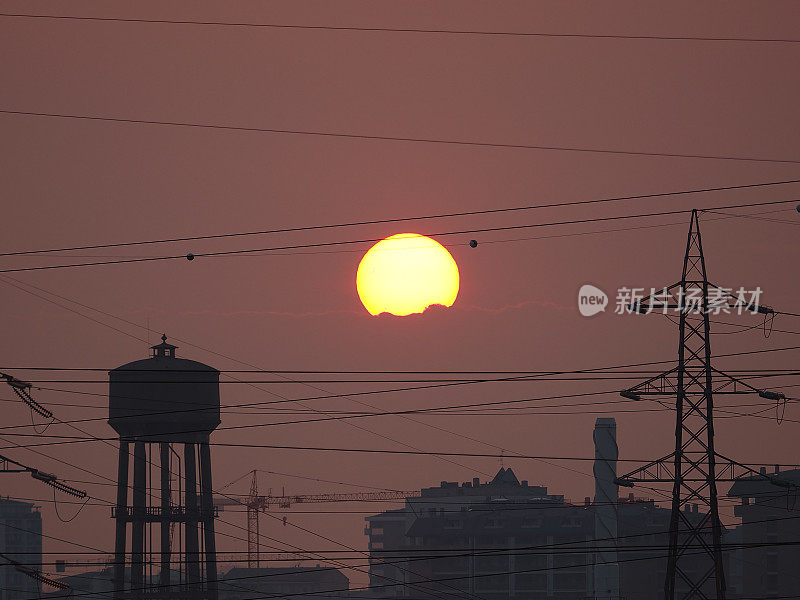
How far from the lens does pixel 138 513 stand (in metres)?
70.5

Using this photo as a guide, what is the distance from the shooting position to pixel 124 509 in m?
71.4

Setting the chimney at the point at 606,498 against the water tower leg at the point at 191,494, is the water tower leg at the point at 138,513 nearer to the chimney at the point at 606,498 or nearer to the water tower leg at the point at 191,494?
the water tower leg at the point at 191,494

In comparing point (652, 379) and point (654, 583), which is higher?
point (652, 379)

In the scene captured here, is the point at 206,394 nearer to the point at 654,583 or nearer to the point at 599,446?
the point at 599,446

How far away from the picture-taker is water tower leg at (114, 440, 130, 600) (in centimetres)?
7069

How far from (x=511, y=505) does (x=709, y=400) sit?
146 m

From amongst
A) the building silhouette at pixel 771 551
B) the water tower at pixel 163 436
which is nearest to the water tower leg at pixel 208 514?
the water tower at pixel 163 436

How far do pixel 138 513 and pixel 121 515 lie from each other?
102cm

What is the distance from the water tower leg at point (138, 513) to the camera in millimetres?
70562

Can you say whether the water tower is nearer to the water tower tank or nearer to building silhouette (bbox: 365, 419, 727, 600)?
the water tower tank

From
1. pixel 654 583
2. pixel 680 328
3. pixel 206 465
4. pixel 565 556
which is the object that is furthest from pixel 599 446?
pixel 680 328

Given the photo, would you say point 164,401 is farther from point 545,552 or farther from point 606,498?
point 545,552

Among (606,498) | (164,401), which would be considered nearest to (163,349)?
(164,401)

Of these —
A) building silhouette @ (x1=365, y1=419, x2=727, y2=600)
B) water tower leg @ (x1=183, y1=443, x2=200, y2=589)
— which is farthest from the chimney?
water tower leg @ (x1=183, y1=443, x2=200, y2=589)
